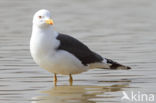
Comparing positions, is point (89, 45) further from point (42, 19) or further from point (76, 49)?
point (42, 19)

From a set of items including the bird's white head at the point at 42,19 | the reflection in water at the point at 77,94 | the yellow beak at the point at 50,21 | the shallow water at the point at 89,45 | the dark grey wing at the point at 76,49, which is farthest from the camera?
the dark grey wing at the point at 76,49

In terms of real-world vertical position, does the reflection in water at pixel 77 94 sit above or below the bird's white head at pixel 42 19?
below

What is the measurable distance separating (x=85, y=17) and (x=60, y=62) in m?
7.65

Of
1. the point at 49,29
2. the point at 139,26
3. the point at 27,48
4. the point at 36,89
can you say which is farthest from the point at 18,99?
the point at 139,26

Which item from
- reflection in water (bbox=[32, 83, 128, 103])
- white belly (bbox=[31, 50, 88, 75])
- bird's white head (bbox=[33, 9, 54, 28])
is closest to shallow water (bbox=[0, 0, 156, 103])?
reflection in water (bbox=[32, 83, 128, 103])

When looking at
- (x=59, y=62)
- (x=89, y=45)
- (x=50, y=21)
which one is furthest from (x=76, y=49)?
(x=89, y=45)

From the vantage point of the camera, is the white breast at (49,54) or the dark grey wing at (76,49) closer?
the white breast at (49,54)

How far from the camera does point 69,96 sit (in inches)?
341

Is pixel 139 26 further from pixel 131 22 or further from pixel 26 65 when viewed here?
pixel 26 65

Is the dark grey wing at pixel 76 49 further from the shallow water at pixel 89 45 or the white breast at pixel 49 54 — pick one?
the shallow water at pixel 89 45

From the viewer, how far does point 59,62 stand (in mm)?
9180

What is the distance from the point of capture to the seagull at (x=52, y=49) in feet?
30.0

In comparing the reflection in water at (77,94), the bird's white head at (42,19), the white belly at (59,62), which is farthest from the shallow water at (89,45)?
the bird's white head at (42,19)

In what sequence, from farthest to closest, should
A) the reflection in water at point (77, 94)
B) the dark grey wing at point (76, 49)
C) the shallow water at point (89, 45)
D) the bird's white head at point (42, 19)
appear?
the dark grey wing at point (76, 49)
the bird's white head at point (42, 19)
the shallow water at point (89, 45)
the reflection in water at point (77, 94)
